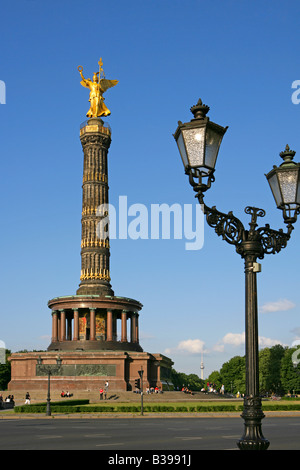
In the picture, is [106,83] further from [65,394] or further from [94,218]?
[65,394]

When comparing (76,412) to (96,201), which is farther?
(96,201)

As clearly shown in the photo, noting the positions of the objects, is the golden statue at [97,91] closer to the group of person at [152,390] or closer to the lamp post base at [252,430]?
the group of person at [152,390]

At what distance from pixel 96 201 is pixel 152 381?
843 inches

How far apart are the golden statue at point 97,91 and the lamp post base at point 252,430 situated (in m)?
68.7

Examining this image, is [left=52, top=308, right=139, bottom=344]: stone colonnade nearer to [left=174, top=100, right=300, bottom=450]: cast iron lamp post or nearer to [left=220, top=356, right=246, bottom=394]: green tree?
[left=174, top=100, right=300, bottom=450]: cast iron lamp post

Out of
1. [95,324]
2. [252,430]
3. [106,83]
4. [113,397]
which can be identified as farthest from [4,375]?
[252,430]

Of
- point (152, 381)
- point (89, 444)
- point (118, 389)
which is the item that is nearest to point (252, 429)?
point (89, 444)

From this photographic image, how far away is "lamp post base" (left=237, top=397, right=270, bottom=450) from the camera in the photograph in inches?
309

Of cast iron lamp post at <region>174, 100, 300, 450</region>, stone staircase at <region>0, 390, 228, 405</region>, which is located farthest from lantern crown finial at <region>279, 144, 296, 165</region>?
stone staircase at <region>0, 390, 228, 405</region>

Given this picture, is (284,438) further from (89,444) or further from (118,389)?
(118,389)

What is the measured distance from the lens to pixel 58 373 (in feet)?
203

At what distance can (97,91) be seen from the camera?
248 feet

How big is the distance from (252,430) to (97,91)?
2799 inches

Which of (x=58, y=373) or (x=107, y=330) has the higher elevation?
(x=107, y=330)
